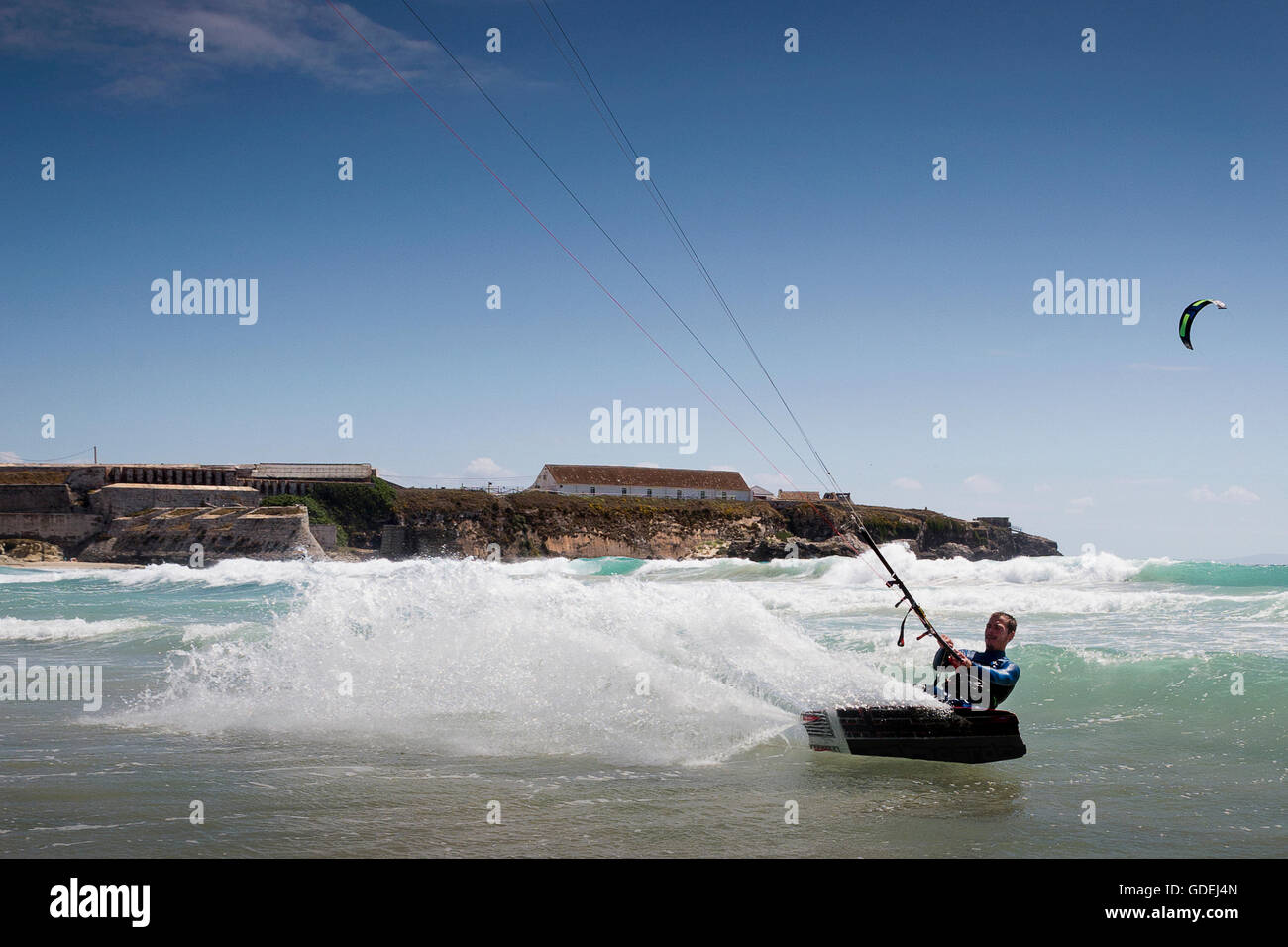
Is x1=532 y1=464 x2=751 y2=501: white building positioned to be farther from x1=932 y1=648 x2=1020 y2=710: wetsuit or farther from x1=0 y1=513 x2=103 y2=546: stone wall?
x1=932 y1=648 x2=1020 y2=710: wetsuit

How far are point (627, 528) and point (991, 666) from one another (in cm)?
6493

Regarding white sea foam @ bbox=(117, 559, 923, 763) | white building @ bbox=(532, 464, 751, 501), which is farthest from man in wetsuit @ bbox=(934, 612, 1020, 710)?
white building @ bbox=(532, 464, 751, 501)

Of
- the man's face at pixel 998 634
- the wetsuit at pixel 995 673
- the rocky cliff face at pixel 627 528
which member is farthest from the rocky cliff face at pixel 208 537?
the man's face at pixel 998 634

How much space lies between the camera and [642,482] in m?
84.0

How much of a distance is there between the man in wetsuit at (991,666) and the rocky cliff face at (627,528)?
Result: 184 feet

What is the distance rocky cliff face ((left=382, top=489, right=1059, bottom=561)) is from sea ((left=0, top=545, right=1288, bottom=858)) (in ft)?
168

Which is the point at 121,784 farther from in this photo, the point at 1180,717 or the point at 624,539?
the point at 624,539

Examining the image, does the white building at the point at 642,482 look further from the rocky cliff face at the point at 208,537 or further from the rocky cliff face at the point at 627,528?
the rocky cliff face at the point at 208,537

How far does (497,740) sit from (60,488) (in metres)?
61.5

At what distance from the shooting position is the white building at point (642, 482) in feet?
270
